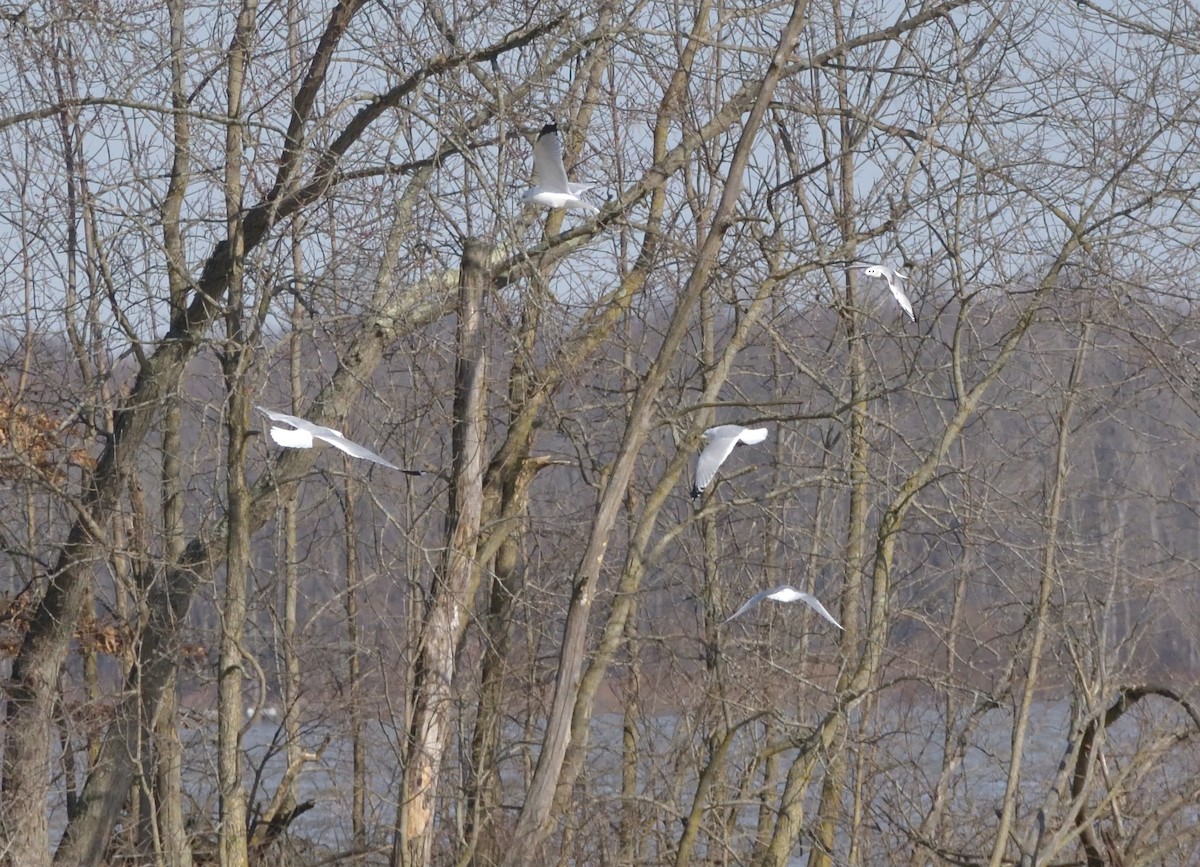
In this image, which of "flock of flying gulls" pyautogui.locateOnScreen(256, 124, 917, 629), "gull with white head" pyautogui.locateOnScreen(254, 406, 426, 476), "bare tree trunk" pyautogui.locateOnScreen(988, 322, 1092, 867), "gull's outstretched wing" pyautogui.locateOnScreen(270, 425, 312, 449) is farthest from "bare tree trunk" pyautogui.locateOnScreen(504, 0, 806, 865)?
"bare tree trunk" pyautogui.locateOnScreen(988, 322, 1092, 867)

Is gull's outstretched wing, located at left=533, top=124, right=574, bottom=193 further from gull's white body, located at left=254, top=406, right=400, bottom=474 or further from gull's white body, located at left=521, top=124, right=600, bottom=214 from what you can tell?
gull's white body, located at left=254, top=406, right=400, bottom=474

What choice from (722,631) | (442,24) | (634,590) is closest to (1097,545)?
(722,631)

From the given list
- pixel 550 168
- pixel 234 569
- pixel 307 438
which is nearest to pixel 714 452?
pixel 550 168

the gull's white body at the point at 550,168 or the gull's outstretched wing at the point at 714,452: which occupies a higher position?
the gull's white body at the point at 550,168

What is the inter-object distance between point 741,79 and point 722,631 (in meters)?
3.06

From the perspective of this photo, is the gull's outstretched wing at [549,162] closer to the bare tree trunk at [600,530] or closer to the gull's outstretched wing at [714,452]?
the bare tree trunk at [600,530]

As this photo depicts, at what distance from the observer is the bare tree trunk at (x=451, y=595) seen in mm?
6781

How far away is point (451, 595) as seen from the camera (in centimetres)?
669

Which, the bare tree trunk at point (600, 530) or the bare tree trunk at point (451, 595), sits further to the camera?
the bare tree trunk at point (451, 595)

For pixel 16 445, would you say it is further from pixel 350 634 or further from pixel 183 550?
pixel 350 634

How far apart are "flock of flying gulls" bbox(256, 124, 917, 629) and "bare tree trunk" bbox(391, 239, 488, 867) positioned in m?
0.87

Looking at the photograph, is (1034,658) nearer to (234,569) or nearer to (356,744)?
(234,569)

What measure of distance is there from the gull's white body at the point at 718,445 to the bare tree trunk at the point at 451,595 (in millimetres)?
1550

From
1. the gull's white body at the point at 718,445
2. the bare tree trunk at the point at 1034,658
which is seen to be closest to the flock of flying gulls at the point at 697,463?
the gull's white body at the point at 718,445
